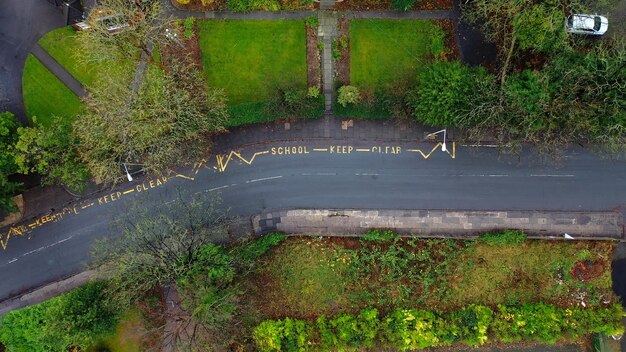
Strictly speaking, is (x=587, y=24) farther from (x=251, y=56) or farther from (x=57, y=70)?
(x=57, y=70)

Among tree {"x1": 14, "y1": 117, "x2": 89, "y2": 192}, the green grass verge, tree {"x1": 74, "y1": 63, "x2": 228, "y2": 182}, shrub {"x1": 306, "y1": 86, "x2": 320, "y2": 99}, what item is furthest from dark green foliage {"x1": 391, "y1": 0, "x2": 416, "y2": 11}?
the green grass verge

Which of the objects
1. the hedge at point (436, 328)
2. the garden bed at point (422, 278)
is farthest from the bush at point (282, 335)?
the garden bed at point (422, 278)

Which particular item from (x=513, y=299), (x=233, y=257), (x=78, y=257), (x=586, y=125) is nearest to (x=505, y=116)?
(x=586, y=125)

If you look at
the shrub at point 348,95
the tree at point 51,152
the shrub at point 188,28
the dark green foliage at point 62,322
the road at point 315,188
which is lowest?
the dark green foliage at point 62,322

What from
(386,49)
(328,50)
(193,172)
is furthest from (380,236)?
(193,172)

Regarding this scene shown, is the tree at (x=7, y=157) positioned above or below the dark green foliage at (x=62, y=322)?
above

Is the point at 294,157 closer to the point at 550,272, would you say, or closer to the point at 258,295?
the point at 258,295

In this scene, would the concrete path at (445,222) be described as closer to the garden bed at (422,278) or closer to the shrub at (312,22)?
the garden bed at (422,278)
